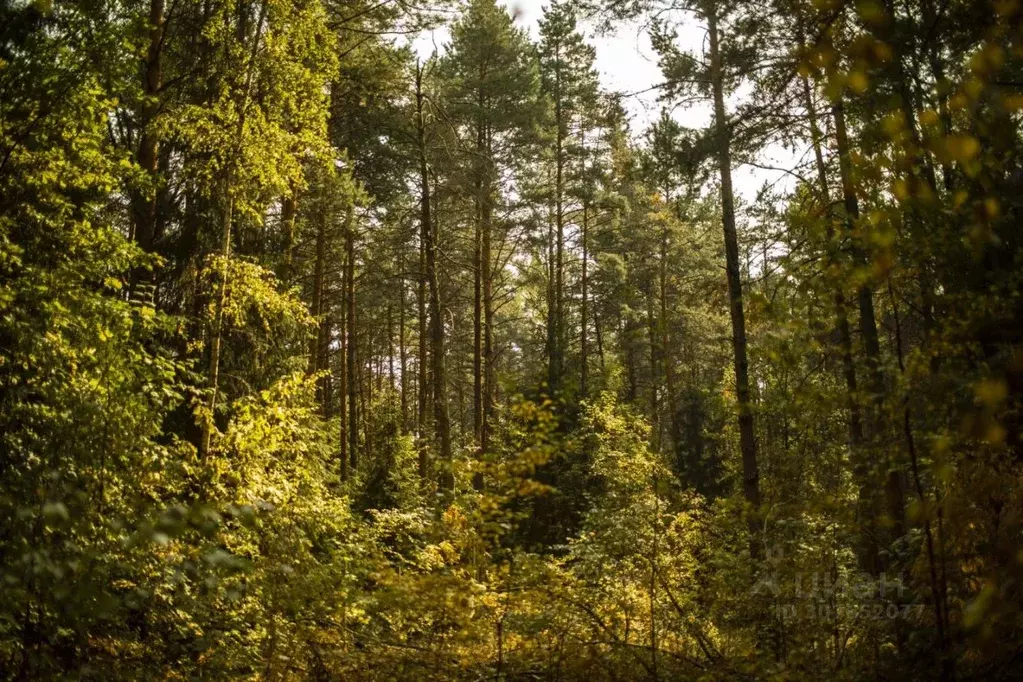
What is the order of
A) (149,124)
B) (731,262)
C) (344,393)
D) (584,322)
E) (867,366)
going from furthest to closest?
(584,322), (344,393), (731,262), (149,124), (867,366)

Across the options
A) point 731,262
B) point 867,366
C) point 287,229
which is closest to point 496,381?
point 867,366

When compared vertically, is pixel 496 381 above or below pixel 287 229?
below

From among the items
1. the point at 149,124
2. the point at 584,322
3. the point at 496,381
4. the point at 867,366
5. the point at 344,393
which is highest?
the point at 584,322

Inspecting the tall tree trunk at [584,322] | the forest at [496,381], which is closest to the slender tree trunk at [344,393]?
the forest at [496,381]

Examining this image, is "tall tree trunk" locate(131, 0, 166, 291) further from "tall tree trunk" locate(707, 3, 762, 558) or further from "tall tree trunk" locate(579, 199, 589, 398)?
"tall tree trunk" locate(579, 199, 589, 398)

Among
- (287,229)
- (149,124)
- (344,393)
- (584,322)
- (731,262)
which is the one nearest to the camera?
(149,124)

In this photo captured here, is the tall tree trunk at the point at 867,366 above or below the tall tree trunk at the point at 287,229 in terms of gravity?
below

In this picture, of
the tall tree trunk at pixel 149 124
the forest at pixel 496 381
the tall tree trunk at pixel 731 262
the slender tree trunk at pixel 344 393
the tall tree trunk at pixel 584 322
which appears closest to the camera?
the forest at pixel 496 381

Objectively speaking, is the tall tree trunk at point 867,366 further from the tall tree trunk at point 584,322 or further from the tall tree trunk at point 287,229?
the tall tree trunk at point 584,322

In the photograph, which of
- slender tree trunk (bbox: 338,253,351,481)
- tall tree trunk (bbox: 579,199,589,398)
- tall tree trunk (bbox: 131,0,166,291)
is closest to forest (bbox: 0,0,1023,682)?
tall tree trunk (bbox: 131,0,166,291)

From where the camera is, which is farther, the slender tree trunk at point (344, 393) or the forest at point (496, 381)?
the slender tree trunk at point (344, 393)

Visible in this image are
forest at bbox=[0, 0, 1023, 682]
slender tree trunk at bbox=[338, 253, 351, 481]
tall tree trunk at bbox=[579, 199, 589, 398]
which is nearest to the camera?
forest at bbox=[0, 0, 1023, 682]

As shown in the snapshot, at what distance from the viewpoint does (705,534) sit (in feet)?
29.9

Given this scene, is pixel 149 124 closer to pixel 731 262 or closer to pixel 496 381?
pixel 496 381
